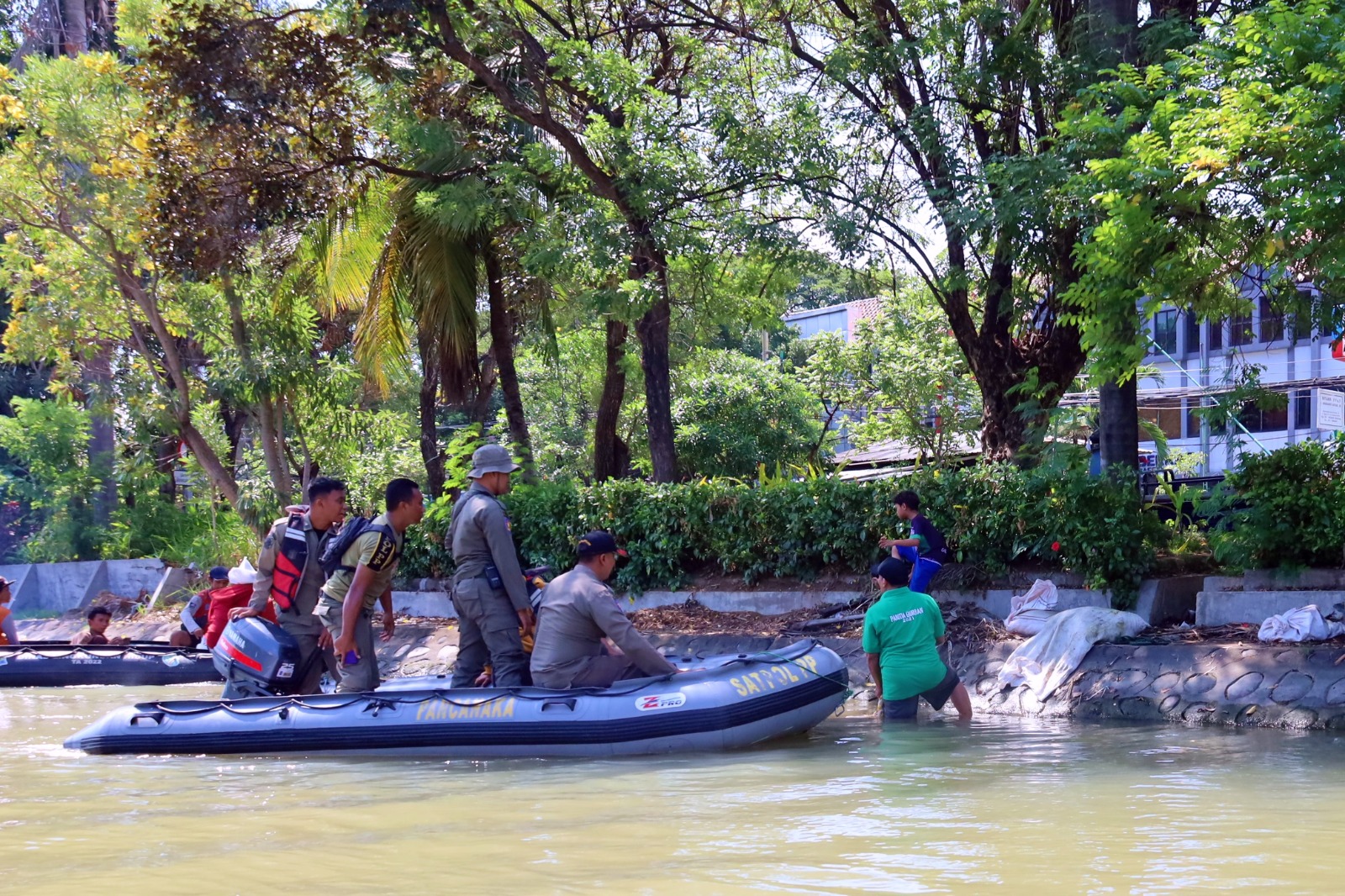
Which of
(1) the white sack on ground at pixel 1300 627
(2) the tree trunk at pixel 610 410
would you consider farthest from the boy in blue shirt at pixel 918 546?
(2) the tree trunk at pixel 610 410

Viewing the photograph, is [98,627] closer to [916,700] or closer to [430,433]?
[430,433]

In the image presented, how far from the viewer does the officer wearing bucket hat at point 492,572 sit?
26.6ft

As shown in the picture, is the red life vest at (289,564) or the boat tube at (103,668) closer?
the red life vest at (289,564)

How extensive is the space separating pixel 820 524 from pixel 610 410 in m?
5.79

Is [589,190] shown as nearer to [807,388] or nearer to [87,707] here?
[87,707]

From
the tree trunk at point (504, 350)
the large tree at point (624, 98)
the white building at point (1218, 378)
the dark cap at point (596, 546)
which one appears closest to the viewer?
the dark cap at point (596, 546)

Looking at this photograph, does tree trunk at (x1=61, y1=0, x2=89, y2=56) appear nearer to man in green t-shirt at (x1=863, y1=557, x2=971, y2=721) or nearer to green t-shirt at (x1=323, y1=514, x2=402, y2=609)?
green t-shirt at (x1=323, y1=514, x2=402, y2=609)

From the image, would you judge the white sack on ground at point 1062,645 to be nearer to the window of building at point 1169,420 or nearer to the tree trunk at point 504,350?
the tree trunk at point 504,350

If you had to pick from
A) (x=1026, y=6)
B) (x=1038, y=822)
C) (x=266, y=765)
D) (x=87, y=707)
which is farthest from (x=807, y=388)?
(x=1038, y=822)

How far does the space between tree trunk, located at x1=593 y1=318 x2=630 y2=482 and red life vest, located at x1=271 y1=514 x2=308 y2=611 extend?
28.4 feet

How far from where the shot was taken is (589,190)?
46.0ft

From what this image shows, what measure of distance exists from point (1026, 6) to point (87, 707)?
11543mm

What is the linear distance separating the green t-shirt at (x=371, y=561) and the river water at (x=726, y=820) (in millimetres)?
1091

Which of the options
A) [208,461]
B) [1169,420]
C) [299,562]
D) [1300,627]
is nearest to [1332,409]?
[1169,420]
